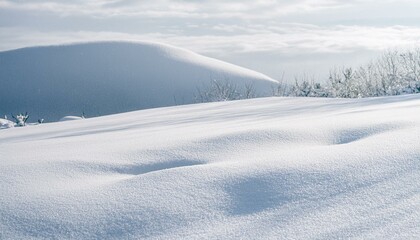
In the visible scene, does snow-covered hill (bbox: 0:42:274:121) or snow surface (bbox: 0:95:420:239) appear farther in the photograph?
snow-covered hill (bbox: 0:42:274:121)

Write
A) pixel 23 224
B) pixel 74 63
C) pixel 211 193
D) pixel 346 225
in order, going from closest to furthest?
pixel 346 225 < pixel 23 224 < pixel 211 193 < pixel 74 63

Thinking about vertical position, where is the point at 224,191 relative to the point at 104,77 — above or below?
above

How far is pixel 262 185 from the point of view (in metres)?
2.21

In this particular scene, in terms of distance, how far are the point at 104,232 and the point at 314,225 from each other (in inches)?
29.4

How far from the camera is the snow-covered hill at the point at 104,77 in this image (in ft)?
167

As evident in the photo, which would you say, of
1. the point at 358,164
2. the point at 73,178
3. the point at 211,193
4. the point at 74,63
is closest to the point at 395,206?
the point at 358,164

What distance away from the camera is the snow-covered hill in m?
50.8

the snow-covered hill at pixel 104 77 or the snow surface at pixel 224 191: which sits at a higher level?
the snow surface at pixel 224 191

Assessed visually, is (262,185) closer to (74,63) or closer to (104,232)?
(104,232)

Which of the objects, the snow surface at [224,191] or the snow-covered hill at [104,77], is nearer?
the snow surface at [224,191]

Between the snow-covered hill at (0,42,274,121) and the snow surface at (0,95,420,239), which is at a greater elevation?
the snow surface at (0,95,420,239)

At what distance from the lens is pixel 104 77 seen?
55312 mm

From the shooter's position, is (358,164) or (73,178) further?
(73,178)

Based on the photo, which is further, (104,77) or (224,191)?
(104,77)
